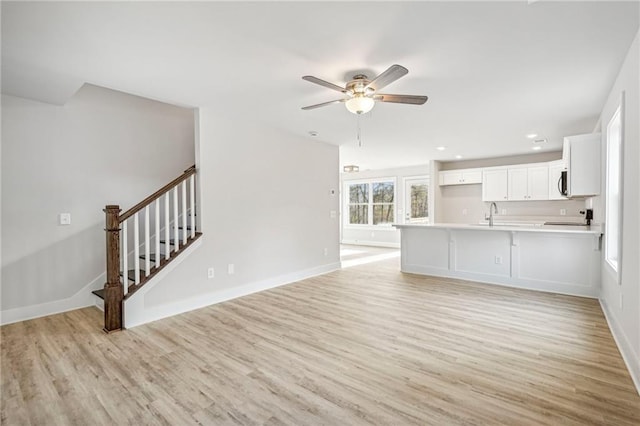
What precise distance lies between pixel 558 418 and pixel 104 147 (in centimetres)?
512

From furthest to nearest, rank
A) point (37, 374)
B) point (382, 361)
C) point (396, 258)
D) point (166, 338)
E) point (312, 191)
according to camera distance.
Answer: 1. point (396, 258)
2. point (312, 191)
3. point (166, 338)
4. point (382, 361)
5. point (37, 374)

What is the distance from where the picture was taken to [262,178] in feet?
15.8

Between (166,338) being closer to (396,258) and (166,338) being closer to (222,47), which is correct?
(222,47)

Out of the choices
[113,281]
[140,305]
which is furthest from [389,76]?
[140,305]

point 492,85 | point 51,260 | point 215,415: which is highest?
point 492,85

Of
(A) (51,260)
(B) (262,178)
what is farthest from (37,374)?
(B) (262,178)

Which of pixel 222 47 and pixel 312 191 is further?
pixel 312 191

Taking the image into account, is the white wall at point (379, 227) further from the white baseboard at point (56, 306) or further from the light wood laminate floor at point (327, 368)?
the white baseboard at point (56, 306)

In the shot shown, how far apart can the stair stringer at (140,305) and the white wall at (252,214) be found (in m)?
0.04

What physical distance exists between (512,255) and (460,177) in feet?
11.5

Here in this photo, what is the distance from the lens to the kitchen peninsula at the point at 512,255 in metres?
4.29

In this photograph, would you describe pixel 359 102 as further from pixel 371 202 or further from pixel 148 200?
pixel 371 202

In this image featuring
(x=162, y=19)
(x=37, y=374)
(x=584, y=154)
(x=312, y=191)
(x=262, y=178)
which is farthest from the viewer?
(x=312, y=191)

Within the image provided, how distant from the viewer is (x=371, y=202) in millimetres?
10164
